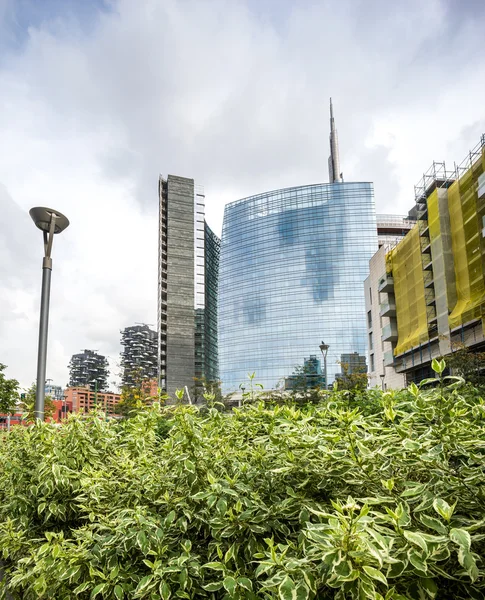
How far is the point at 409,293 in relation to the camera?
129 feet

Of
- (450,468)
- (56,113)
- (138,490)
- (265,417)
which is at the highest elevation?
(56,113)

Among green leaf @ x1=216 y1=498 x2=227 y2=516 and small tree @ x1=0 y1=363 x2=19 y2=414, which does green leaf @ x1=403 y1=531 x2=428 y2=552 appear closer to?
green leaf @ x1=216 y1=498 x2=227 y2=516

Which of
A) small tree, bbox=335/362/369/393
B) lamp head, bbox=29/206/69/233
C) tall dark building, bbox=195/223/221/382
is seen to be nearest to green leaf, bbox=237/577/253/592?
small tree, bbox=335/362/369/393

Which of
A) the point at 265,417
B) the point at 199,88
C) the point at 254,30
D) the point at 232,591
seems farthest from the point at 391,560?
the point at 199,88

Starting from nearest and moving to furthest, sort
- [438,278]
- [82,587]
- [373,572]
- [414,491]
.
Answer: [373,572], [414,491], [82,587], [438,278]

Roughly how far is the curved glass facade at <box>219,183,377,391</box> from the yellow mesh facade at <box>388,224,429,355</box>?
46910mm

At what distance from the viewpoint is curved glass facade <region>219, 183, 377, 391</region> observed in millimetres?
90750

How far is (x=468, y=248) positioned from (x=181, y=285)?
1899 inches

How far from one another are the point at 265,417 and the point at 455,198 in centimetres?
3333

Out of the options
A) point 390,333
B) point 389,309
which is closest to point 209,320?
point 389,309

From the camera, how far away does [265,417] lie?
336 centimetres

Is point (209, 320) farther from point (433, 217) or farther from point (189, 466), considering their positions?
point (189, 466)

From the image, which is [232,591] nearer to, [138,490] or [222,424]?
[138,490]

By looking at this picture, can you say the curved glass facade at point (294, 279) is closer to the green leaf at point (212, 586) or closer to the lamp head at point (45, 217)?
the lamp head at point (45, 217)
